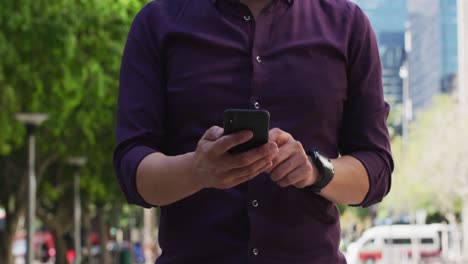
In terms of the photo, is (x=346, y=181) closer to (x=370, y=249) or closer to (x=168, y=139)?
(x=168, y=139)

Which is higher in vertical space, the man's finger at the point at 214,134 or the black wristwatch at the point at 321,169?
the man's finger at the point at 214,134

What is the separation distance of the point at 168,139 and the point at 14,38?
627 inches

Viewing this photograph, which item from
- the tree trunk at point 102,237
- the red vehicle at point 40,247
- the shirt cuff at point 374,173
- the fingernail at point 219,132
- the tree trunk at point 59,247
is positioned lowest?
the red vehicle at point 40,247

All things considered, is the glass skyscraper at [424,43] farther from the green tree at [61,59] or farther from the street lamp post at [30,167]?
the green tree at [61,59]

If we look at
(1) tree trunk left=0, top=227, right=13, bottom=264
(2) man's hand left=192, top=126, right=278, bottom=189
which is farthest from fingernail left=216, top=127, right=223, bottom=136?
(1) tree trunk left=0, top=227, right=13, bottom=264

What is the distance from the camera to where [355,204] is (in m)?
2.32

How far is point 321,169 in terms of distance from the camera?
2070 mm

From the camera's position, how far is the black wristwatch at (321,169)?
207cm

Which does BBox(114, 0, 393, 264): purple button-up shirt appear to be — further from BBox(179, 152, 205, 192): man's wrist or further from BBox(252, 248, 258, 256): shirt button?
BBox(179, 152, 205, 192): man's wrist

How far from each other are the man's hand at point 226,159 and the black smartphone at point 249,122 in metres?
0.01

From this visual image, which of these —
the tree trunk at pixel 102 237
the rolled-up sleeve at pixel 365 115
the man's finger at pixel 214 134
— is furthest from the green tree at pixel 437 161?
the man's finger at pixel 214 134

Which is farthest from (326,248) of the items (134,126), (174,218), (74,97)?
(74,97)

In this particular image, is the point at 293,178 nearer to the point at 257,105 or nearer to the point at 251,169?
the point at 251,169

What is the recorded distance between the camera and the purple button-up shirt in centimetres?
220
